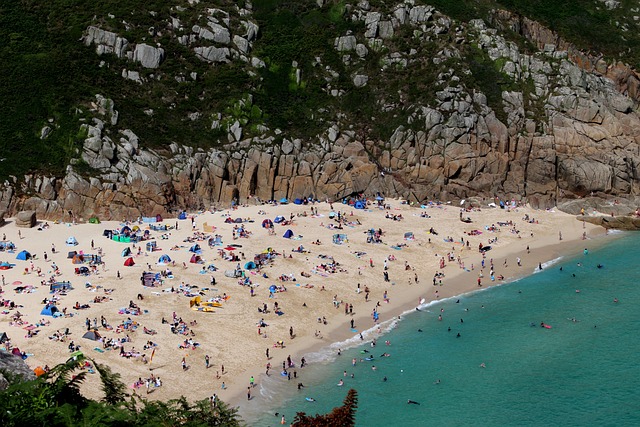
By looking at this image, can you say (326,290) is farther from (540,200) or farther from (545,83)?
(545,83)

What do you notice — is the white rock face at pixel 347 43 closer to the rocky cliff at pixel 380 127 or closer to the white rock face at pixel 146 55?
the rocky cliff at pixel 380 127

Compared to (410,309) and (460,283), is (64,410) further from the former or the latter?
(460,283)

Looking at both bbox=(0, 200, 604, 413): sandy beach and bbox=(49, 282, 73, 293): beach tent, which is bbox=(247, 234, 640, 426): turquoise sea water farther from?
bbox=(49, 282, 73, 293): beach tent

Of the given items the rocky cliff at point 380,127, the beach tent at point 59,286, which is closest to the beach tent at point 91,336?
the beach tent at point 59,286

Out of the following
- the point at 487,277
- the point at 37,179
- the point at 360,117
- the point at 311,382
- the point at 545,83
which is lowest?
the point at 311,382

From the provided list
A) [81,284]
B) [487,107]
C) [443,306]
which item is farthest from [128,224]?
[487,107]

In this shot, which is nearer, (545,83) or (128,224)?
(128,224)

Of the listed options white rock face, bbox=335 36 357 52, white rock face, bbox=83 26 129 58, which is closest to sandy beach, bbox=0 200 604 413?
white rock face, bbox=335 36 357 52

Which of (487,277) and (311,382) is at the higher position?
(487,277)
